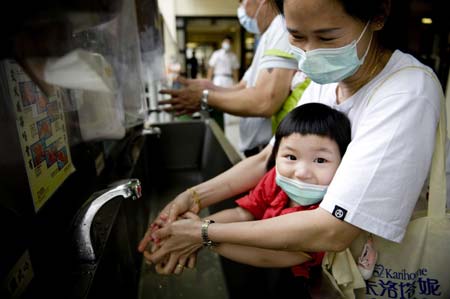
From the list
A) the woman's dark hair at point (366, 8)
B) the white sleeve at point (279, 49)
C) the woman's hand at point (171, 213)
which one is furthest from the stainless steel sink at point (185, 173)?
the woman's dark hair at point (366, 8)

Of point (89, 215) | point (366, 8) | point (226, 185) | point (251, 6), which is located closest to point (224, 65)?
point (251, 6)

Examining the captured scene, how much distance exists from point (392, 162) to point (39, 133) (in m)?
0.77

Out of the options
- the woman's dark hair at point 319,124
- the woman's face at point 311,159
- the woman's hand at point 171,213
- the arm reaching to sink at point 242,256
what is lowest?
the arm reaching to sink at point 242,256

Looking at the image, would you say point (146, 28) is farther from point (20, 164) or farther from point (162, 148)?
point (20, 164)

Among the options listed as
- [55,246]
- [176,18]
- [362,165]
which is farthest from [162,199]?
[176,18]

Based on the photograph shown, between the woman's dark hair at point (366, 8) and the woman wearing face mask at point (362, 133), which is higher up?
the woman's dark hair at point (366, 8)

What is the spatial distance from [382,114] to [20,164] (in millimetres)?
767

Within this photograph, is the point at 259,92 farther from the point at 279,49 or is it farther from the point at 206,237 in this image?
the point at 206,237

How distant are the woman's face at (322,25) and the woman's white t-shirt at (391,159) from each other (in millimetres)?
144

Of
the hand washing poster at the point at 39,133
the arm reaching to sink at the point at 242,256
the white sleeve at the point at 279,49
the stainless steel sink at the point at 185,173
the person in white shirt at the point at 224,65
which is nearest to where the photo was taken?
the hand washing poster at the point at 39,133

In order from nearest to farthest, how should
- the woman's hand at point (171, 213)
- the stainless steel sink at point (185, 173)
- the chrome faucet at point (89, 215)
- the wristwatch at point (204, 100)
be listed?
the chrome faucet at point (89, 215), the woman's hand at point (171, 213), the stainless steel sink at point (185, 173), the wristwatch at point (204, 100)

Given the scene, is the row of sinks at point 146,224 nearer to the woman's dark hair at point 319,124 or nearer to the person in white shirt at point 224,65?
the woman's dark hair at point 319,124

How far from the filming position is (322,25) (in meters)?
0.73

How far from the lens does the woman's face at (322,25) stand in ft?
2.30
